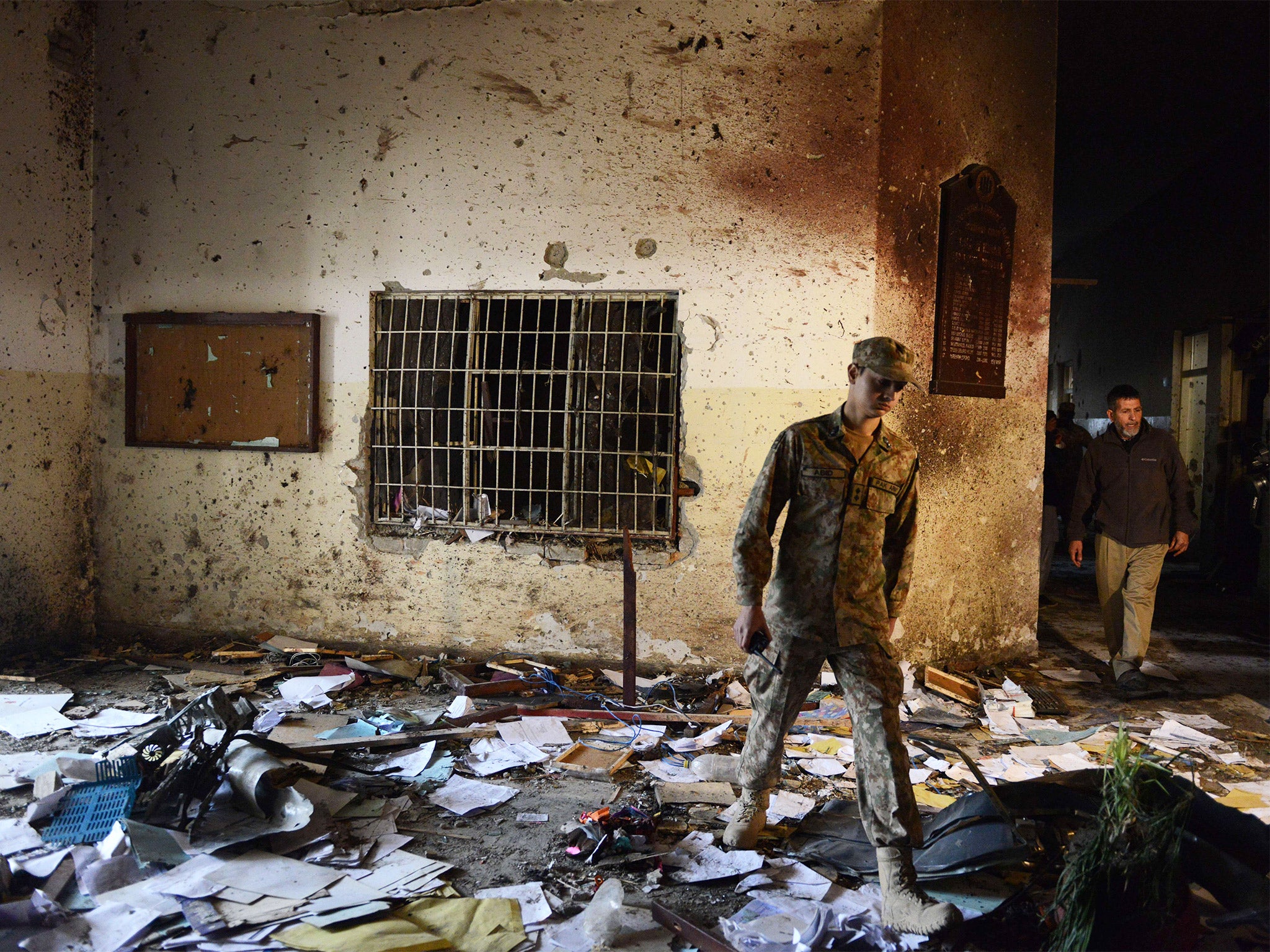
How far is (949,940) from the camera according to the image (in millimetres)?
2797

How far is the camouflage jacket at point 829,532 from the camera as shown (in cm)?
317

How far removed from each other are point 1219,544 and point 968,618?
20.6ft

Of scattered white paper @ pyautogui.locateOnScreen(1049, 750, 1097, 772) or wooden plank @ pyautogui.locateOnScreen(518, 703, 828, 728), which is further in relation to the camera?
wooden plank @ pyautogui.locateOnScreen(518, 703, 828, 728)

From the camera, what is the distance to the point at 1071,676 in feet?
20.3

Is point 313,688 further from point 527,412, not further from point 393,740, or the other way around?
point 527,412

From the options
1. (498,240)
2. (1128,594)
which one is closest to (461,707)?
(498,240)

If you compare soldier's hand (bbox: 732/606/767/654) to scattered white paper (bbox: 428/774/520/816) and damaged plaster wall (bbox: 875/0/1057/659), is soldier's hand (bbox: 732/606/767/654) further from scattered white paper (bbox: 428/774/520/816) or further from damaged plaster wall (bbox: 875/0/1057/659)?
damaged plaster wall (bbox: 875/0/1057/659)

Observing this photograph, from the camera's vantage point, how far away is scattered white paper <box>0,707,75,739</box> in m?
4.62

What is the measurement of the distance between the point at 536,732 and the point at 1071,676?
397 centimetres

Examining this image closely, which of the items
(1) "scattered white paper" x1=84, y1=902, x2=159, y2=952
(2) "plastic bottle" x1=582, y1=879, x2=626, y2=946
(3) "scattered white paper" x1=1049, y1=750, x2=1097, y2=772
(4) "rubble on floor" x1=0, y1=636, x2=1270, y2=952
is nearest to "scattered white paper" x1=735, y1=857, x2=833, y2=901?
(4) "rubble on floor" x1=0, y1=636, x2=1270, y2=952

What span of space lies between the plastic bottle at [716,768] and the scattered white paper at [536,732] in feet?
2.53

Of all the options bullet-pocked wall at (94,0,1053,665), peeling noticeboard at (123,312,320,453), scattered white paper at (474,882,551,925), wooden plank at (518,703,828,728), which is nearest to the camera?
scattered white paper at (474,882,551,925)

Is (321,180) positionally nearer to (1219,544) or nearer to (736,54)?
(736,54)

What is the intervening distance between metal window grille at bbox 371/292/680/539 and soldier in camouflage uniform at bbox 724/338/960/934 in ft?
8.41
